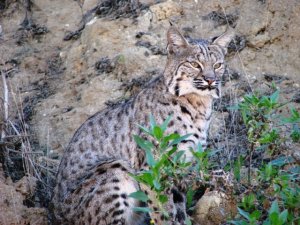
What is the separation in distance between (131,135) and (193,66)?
0.88 meters

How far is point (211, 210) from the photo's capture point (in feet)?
21.3

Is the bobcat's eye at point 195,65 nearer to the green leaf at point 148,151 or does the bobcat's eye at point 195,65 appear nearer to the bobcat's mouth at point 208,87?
the bobcat's mouth at point 208,87

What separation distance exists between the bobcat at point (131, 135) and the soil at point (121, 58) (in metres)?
1.03

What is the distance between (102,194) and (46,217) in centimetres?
70

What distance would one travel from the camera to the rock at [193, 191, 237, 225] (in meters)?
6.15

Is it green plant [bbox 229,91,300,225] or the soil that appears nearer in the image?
green plant [bbox 229,91,300,225]

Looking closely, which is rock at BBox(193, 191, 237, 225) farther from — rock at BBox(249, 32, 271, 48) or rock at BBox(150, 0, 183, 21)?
rock at BBox(150, 0, 183, 21)

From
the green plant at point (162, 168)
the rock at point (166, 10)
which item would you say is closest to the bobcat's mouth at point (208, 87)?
the green plant at point (162, 168)

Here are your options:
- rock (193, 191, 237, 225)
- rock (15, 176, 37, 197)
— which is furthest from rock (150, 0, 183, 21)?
rock (193, 191, 237, 225)

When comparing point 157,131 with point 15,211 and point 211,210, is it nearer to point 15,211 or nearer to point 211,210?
point 211,210

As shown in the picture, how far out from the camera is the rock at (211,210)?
→ 615cm

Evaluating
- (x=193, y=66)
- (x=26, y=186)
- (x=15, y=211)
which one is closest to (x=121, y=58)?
(x=193, y=66)

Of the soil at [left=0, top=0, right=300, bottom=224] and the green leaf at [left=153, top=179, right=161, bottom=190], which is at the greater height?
the green leaf at [left=153, top=179, right=161, bottom=190]

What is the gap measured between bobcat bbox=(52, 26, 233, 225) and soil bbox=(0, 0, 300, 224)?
1029 mm
